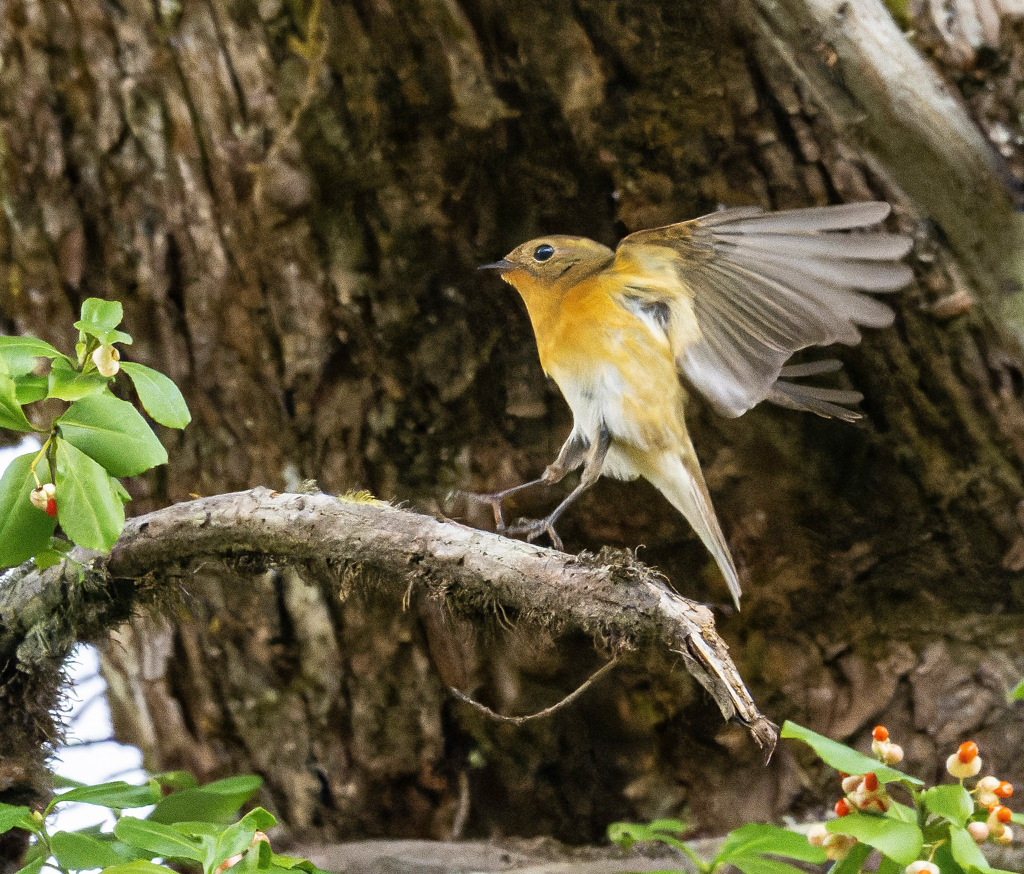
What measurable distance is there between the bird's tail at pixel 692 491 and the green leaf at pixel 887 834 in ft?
1.45

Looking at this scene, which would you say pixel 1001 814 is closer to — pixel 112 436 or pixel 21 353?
pixel 112 436

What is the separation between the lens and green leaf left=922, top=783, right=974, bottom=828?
2.06ft

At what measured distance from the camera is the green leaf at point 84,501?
611mm

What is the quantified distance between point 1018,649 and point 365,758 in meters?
0.95

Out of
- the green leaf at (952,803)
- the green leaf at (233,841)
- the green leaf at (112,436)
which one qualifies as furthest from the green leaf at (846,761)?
the green leaf at (112,436)

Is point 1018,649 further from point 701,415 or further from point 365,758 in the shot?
point 365,758

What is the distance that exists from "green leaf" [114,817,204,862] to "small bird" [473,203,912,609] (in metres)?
0.57

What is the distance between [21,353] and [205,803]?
19.0 inches

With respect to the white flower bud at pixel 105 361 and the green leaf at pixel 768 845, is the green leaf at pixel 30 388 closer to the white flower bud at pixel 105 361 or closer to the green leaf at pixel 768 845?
the white flower bud at pixel 105 361

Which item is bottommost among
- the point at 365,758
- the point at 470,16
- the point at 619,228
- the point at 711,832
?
the point at 711,832

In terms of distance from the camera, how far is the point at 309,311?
1275 millimetres

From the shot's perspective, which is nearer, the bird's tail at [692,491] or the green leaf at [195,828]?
the green leaf at [195,828]

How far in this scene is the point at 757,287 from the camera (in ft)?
3.41

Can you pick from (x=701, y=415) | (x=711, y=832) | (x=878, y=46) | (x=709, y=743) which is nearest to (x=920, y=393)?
(x=701, y=415)
